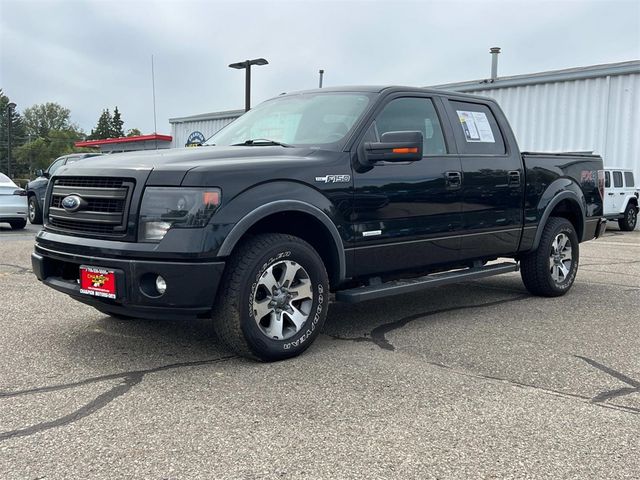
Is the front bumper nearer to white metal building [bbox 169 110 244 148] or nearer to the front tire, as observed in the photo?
the front tire

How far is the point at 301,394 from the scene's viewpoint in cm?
336

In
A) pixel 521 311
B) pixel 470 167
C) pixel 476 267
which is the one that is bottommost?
pixel 521 311

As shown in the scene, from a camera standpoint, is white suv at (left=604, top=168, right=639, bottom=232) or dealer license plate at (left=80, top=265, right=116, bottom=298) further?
white suv at (left=604, top=168, right=639, bottom=232)

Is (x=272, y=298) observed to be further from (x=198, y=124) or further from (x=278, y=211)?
(x=198, y=124)

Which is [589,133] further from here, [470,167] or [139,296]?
[139,296]

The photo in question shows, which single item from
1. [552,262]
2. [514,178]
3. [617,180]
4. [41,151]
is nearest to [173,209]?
[514,178]

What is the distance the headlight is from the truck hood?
77 mm

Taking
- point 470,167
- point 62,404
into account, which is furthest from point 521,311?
point 62,404

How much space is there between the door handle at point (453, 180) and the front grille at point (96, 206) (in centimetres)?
244

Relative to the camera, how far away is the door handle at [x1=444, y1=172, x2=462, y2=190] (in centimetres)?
497

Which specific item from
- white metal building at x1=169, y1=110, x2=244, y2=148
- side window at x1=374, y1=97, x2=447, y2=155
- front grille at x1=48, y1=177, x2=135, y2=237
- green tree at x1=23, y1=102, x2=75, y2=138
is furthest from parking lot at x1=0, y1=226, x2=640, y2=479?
green tree at x1=23, y1=102, x2=75, y2=138

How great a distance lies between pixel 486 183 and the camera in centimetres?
535

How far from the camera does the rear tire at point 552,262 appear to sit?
613 centimetres

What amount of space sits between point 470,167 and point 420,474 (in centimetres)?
322
